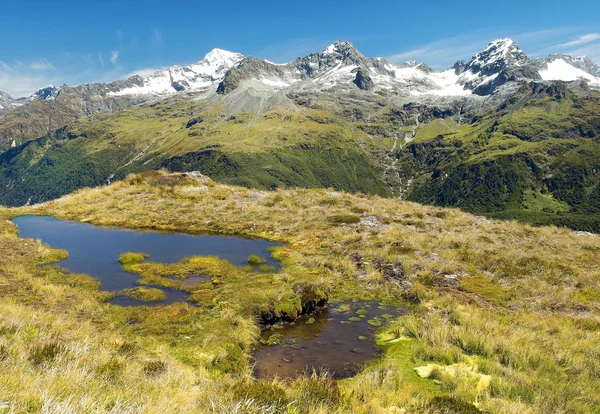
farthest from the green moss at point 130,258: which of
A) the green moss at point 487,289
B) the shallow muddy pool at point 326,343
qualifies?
the green moss at point 487,289

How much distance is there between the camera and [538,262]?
23.8 meters

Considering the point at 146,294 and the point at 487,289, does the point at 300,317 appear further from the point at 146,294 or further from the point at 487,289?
the point at 487,289

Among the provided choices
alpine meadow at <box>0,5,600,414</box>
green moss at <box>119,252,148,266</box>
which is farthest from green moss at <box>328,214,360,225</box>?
Answer: green moss at <box>119,252,148,266</box>

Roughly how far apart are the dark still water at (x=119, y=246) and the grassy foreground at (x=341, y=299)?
1.29 meters

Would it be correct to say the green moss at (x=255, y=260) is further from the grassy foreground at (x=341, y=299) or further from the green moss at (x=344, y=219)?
the green moss at (x=344, y=219)

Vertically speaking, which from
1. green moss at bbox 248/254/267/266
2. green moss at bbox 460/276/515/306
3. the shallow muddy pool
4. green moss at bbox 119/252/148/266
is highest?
green moss at bbox 119/252/148/266

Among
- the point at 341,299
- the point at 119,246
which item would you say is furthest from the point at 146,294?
the point at 119,246

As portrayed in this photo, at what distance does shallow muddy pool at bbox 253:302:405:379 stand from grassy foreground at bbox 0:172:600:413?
2.52 ft

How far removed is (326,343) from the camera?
14531 millimetres

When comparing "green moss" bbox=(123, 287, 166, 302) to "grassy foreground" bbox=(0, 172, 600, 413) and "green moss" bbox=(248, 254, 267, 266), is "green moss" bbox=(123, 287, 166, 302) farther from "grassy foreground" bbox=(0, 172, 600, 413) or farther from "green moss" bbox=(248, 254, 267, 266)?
"green moss" bbox=(248, 254, 267, 266)

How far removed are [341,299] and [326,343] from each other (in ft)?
16.9

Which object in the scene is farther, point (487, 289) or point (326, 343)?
point (487, 289)

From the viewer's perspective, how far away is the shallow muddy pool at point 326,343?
12.6m

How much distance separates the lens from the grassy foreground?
315 inches
